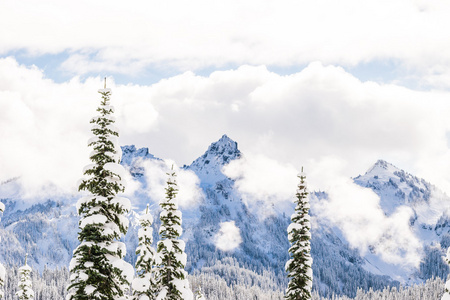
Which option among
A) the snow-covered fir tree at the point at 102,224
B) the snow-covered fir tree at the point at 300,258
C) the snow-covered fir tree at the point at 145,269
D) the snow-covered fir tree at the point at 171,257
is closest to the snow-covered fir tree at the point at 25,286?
the snow-covered fir tree at the point at 145,269

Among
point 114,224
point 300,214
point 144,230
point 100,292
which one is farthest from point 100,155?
point 300,214

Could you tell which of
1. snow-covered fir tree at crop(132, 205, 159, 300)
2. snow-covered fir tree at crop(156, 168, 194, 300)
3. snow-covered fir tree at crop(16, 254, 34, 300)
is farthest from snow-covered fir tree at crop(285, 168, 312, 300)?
snow-covered fir tree at crop(16, 254, 34, 300)

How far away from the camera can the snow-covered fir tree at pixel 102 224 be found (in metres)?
21.6

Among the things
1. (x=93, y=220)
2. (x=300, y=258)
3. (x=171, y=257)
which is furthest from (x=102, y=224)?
(x=300, y=258)

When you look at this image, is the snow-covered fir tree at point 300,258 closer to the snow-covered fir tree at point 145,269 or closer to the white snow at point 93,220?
the snow-covered fir tree at point 145,269

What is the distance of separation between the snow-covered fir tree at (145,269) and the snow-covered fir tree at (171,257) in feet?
2.95

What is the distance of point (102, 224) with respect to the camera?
22000mm

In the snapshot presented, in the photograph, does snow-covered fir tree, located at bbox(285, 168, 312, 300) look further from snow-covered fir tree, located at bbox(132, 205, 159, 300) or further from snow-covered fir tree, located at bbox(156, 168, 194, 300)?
snow-covered fir tree, located at bbox(132, 205, 159, 300)

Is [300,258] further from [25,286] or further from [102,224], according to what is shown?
[25,286]

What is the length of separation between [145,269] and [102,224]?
12.9 m

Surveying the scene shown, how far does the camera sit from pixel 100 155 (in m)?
22.6

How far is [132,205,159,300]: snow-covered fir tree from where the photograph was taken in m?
31.1

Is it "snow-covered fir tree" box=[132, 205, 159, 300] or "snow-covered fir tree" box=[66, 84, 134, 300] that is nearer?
"snow-covered fir tree" box=[66, 84, 134, 300]

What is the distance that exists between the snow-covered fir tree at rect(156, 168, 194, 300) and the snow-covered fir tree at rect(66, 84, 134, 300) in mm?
6178
